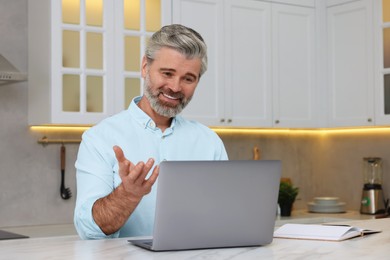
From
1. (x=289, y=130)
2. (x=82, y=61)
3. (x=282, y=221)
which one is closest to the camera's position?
(x=82, y=61)

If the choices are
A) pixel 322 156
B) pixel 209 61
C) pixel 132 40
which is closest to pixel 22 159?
pixel 132 40

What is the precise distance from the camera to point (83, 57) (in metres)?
4.09

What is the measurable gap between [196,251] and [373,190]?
122 inches

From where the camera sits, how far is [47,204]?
432 centimetres

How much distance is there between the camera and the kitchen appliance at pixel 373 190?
188 inches

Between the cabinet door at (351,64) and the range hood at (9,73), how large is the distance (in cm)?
212

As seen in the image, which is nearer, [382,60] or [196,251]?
[196,251]

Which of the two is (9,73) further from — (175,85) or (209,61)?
(175,85)

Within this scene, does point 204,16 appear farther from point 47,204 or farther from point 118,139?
point 118,139

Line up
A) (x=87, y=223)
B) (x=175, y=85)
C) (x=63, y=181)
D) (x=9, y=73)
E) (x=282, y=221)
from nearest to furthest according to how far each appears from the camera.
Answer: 1. (x=87, y=223)
2. (x=175, y=85)
3. (x=9, y=73)
4. (x=63, y=181)
5. (x=282, y=221)

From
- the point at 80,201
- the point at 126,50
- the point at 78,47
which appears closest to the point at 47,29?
the point at 78,47

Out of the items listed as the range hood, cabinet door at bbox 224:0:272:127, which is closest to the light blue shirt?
the range hood

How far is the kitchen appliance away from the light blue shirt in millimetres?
2379

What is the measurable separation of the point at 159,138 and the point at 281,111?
7.99 feet
